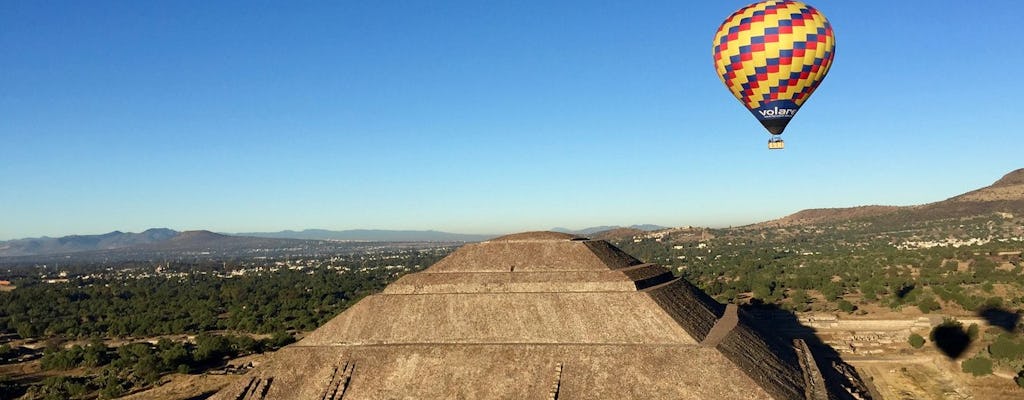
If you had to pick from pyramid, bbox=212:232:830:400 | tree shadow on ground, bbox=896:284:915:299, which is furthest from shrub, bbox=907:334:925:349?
tree shadow on ground, bbox=896:284:915:299

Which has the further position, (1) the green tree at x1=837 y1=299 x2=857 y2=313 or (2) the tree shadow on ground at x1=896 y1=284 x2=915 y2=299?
(2) the tree shadow on ground at x1=896 y1=284 x2=915 y2=299

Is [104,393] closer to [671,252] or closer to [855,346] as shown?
[855,346]

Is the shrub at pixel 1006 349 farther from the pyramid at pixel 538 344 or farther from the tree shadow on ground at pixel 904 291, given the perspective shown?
the tree shadow on ground at pixel 904 291

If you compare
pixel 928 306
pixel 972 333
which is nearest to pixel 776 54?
pixel 972 333

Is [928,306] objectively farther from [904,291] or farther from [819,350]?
[819,350]

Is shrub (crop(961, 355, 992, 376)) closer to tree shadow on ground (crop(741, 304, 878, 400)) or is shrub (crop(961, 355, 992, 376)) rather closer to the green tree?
tree shadow on ground (crop(741, 304, 878, 400))

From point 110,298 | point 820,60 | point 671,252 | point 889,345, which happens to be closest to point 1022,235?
point 671,252

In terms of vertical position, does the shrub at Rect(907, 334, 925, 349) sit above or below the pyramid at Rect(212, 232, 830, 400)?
below
